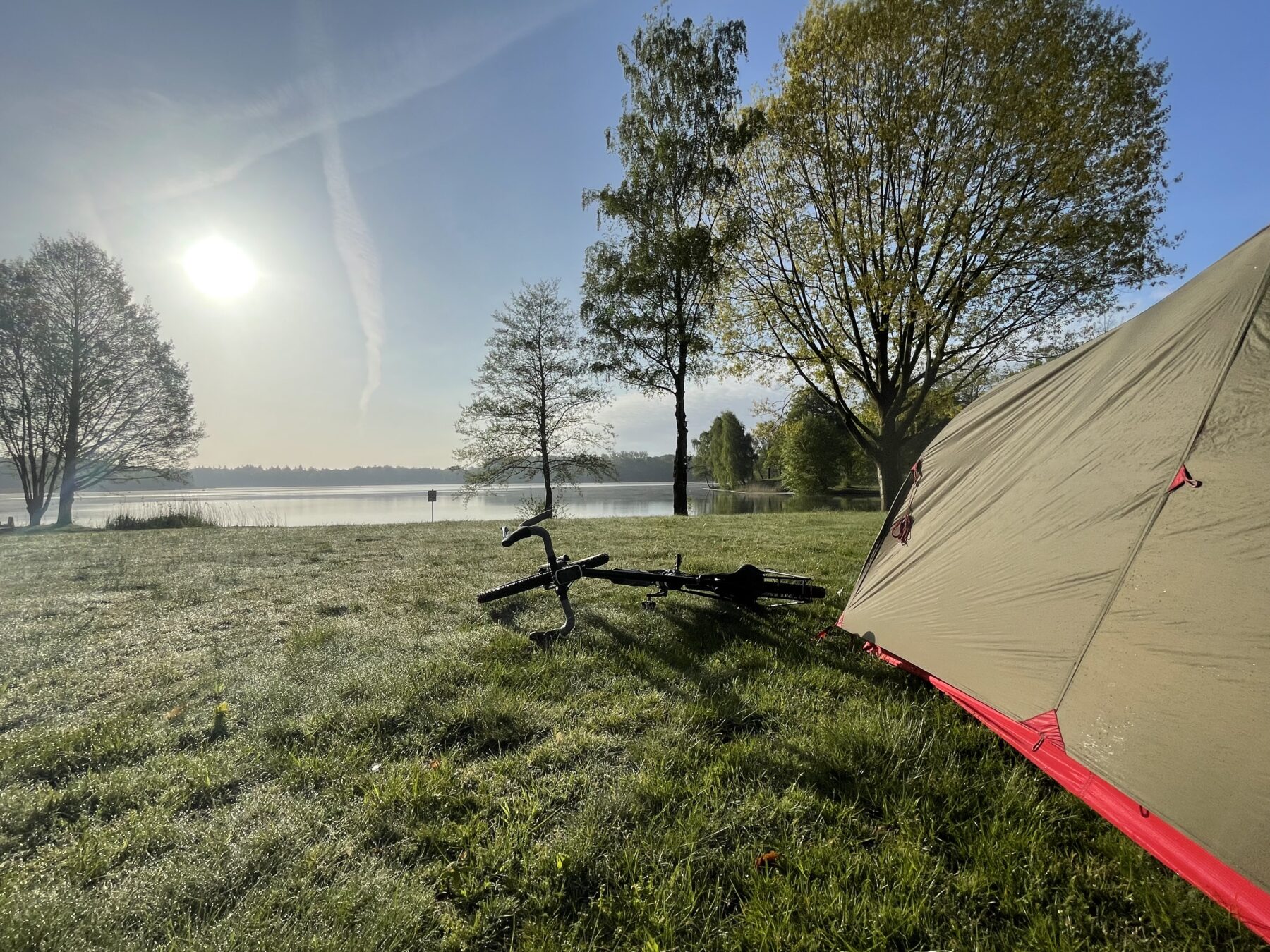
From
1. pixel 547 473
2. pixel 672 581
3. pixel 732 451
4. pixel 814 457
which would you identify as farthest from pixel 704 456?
pixel 672 581

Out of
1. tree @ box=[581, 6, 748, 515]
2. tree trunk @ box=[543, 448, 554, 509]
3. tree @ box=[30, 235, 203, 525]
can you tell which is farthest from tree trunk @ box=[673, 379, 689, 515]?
tree @ box=[30, 235, 203, 525]

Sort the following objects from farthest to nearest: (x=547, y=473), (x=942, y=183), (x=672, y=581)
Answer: (x=547, y=473) → (x=942, y=183) → (x=672, y=581)

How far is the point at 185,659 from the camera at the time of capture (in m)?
3.68

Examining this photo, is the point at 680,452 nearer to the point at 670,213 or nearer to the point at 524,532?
the point at 670,213

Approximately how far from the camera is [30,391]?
19.3m

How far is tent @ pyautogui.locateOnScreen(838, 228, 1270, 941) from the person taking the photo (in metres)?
1.61

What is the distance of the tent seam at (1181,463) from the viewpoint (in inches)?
81.5

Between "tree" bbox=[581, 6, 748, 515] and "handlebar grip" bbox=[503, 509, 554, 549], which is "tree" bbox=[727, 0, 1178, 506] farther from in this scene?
"handlebar grip" bbox=[503, 509, 554, 549]

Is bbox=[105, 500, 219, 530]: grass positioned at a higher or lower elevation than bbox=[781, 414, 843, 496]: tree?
lower

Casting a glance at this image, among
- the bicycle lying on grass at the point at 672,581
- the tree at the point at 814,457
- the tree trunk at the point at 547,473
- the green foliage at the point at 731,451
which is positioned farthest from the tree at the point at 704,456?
the bicycle lying on grass at the point at 672,581

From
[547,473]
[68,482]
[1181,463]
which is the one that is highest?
[68,482]

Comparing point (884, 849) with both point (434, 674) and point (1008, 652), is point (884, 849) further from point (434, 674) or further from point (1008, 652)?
point (434, 674)

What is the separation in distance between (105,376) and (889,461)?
1131 inches

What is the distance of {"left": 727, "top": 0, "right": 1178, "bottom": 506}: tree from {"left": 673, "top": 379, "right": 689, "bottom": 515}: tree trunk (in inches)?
192
